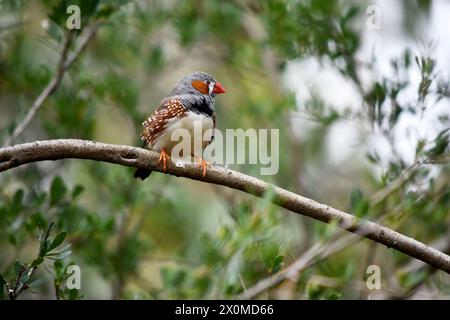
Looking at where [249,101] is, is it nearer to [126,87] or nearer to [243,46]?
[243,46]

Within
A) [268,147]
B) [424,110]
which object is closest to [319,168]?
[268,147]

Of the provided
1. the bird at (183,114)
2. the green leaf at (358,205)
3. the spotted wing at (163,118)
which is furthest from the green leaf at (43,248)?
the green leaf at (358,205)

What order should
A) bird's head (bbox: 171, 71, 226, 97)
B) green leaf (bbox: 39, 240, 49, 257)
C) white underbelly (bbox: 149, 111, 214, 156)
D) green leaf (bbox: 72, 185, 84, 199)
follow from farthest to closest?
1. green leaf (bbox: 72, 185, 84, 199)
2. bird's head (bbox: 171, 71, 226, 97)
3. white underbelly (bbox: 149, 111, 214, 156)
4. green leaf (bbox: 39, 240, 49, 257)

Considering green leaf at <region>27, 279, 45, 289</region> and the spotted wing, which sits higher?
the spotted wing

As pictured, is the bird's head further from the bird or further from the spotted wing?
the spotted wing

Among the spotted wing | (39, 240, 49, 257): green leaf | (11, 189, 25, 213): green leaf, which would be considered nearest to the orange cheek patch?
the spotted wing

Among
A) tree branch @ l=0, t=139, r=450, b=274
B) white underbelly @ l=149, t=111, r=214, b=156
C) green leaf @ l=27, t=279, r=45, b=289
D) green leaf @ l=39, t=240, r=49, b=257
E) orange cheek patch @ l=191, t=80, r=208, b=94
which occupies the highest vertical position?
orange cheek patch @ l=191, t=80, r=208, b=94

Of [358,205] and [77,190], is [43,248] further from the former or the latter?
[358,205]

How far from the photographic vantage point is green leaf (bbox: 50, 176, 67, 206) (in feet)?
12.8

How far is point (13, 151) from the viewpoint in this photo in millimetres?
2600

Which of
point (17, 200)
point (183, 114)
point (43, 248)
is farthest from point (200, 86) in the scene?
point (43, 248)

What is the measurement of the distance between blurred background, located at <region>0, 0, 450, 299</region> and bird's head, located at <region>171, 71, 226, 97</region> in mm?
532

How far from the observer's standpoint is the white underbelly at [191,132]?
3486mm

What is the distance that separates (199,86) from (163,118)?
323mm
